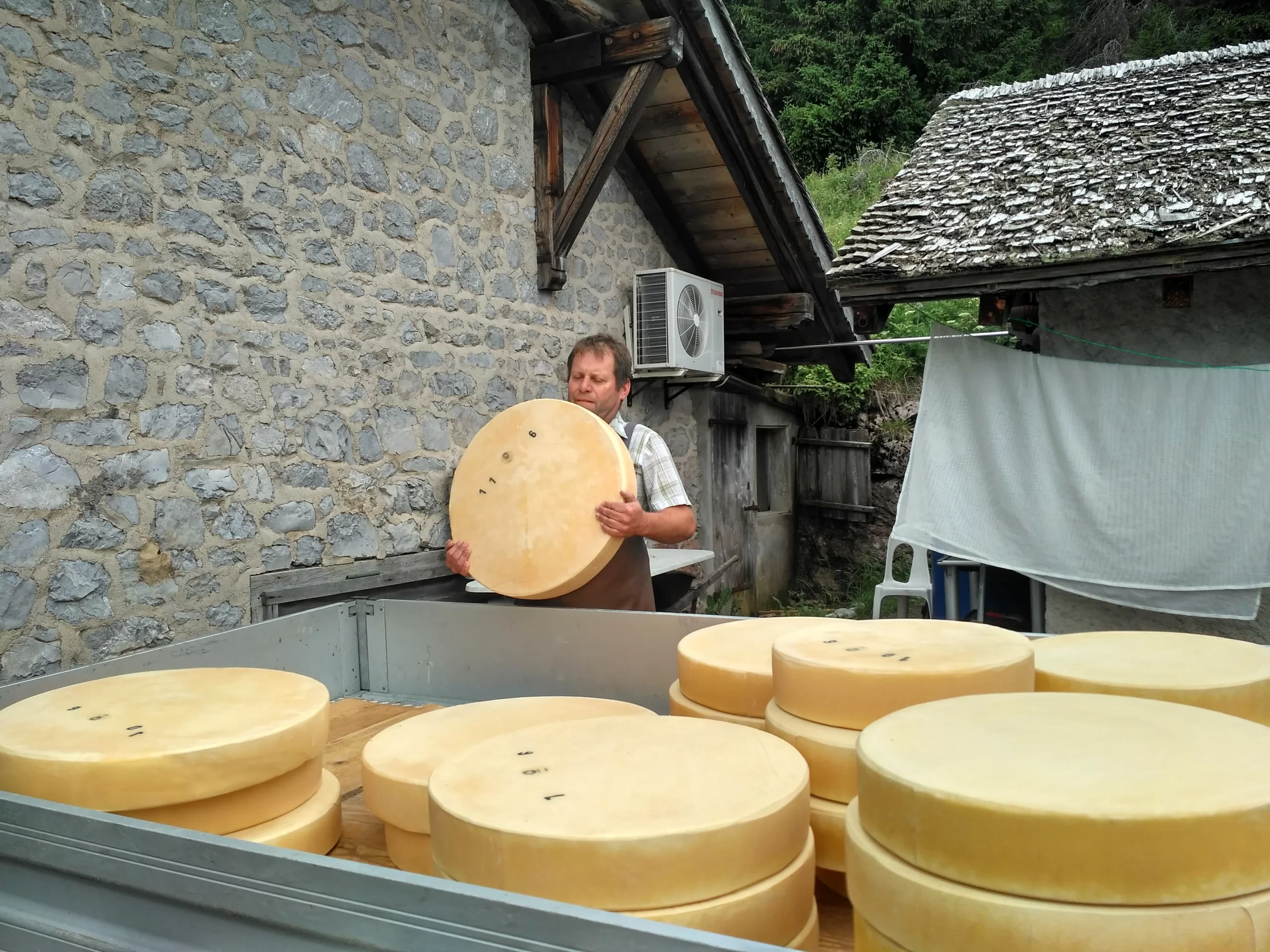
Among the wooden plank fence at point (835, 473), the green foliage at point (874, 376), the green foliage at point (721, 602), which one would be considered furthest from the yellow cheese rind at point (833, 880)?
the wooden plank fence at point (835, 473)

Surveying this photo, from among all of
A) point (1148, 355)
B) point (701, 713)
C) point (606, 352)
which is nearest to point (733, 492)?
point (1148, 355)

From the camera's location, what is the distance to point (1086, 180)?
490 cm

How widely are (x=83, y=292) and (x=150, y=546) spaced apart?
89 centimetres

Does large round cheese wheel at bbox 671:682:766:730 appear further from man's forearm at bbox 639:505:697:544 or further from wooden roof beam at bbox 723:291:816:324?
wooden roof beam at bbox 723:291:816:324

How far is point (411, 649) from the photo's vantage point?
2.68 metres

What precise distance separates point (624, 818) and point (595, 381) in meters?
2.37

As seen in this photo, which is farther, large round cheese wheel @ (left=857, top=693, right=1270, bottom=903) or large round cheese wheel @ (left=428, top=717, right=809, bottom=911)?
large round cheese wheel @ (left=428, top=717, right=809, bottom=911)

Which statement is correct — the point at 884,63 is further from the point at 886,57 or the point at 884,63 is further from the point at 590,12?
the point at 590,12

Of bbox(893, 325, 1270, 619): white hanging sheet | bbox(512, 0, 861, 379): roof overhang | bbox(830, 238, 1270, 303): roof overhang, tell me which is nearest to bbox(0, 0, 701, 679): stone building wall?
bbox(512, 0, 861, 379): roof overhang

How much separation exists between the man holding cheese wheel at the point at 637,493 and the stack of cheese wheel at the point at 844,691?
1.34 m

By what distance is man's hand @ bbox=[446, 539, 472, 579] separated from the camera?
8.65 feet

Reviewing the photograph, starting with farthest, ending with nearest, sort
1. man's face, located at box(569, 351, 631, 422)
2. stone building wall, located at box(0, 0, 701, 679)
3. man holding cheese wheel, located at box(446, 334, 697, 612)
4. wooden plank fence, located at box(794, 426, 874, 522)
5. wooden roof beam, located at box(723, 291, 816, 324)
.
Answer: wooden plank fence, located at box(794, 426, 874, 522) → wooden roof beam, located at box(723, 291, 816, 324) → man's face, located at box(569, 351, 631, 422) → stone building wall, located at box(0, 0, 701, 679) → man holding cheese wheel, located at box(446, 334, 697, 612)

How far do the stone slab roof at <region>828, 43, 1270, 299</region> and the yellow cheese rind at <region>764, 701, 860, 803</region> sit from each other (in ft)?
12.9

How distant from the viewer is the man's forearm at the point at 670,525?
2.57 metres
